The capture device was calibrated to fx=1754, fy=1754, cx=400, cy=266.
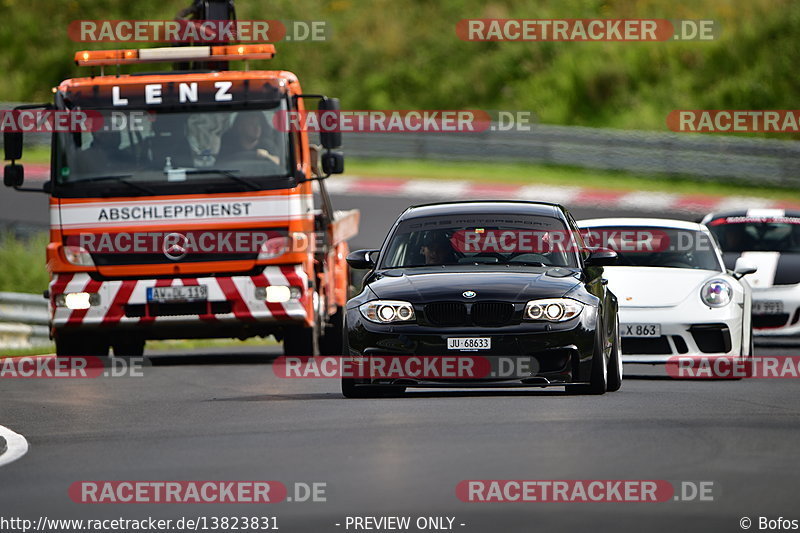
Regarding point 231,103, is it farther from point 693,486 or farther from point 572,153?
point 572,153

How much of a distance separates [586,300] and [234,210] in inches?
212

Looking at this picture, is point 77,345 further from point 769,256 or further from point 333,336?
point 769,256

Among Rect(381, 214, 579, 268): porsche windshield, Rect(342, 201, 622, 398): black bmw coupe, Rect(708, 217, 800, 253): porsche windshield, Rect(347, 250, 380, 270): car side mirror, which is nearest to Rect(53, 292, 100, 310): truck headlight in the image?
Rect(347, 250, 380, 270): car side mirror

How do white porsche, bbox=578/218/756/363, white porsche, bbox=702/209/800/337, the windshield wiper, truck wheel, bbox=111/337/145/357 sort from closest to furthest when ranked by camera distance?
1. the windshield wiper
2. white porsche, bbox=578/218/756/363
3. white porsche, bbox=702/209/800/337
4. truck wheel, bbox=111/337/145/357

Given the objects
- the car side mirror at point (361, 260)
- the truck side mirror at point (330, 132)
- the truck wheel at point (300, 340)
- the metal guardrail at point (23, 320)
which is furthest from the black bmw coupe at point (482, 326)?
the metal guardrail at point (23, 320)

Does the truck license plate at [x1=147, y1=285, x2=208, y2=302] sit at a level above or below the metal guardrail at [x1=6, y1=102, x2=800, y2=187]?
above

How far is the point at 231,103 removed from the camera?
17.0 meters

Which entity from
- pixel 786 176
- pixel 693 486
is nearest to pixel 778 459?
pixel 693 486

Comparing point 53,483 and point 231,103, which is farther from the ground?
point 231,103

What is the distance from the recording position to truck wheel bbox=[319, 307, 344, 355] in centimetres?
1945

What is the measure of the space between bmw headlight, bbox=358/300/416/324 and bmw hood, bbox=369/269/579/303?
Result: 45 mm

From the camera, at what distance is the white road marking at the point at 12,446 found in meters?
10.1

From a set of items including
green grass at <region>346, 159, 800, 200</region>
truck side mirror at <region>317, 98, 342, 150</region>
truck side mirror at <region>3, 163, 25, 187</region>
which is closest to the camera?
truck side mirror at <region>317, 98, 342, 150</region>

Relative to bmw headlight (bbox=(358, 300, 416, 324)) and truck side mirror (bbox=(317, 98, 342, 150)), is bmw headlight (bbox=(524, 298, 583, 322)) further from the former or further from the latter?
truck side mirror (bbox=(317, 98, 342, 150))
